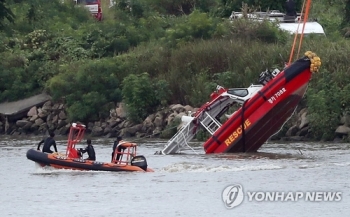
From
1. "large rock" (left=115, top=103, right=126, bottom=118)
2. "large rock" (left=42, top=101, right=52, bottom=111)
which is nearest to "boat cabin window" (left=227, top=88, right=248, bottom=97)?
"large rock" (left=115, top=103, right=126, bottom=118)

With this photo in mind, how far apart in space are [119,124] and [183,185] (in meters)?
21.2

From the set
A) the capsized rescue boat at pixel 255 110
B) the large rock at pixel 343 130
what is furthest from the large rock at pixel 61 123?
the capsized rescue boat at pixel 255 110

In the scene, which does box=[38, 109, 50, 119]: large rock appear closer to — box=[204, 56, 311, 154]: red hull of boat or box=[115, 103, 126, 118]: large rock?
box=[115, 103, 126, 118]: large rock

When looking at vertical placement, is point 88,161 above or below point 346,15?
below

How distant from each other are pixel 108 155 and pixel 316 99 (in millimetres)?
9339

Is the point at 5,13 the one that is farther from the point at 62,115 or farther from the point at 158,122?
the point at 158,122

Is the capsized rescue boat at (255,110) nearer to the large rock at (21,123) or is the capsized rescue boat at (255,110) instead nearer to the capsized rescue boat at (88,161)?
the capsized rescue boat at (88,161)

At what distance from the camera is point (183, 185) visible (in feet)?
105

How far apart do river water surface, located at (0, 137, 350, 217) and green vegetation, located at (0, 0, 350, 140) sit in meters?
9.59

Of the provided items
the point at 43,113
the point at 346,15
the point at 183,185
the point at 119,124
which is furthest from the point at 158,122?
the point at 183,185

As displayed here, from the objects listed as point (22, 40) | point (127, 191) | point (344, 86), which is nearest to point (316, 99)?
point (344, 86)

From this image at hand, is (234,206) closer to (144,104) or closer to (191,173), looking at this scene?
(191,173)

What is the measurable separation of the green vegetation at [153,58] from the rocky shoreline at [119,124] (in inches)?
22.9

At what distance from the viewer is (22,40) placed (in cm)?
6319
